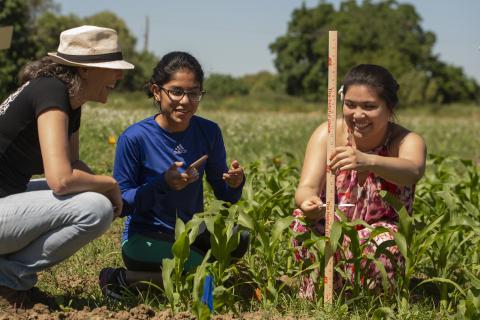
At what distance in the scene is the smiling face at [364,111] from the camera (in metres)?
3.64

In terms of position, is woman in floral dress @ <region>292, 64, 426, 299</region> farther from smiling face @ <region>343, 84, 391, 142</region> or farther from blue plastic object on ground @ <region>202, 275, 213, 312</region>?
blue plastic object on ground @ <region>202, 275, 213, 312</region>

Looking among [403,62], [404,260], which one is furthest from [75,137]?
[403,62]

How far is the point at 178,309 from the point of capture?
3348 millimetres

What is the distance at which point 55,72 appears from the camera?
3.29 metres

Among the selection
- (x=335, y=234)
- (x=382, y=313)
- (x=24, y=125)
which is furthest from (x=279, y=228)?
(x=24, y=125)

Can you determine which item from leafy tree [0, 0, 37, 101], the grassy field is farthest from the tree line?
the grassy field

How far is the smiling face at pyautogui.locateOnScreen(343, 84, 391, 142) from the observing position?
3.64 m

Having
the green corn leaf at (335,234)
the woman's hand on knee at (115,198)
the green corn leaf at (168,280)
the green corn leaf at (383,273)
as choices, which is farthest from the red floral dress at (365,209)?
the woman's hand on knee at (115,198)

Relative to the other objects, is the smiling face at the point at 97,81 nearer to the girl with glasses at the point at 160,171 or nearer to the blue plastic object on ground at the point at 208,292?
the girl with glasses at the point at 160,171

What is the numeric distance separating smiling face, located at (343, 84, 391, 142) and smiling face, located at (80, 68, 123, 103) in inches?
44.3

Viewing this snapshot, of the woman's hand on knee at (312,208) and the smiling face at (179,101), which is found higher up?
the smiling face at (179,101)

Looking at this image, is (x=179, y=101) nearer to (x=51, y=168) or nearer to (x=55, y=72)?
(x=55, y=72)

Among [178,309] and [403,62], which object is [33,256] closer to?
[178,309]

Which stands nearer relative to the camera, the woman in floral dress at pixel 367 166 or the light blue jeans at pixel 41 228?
the light blue jeans at pixel 41 228
